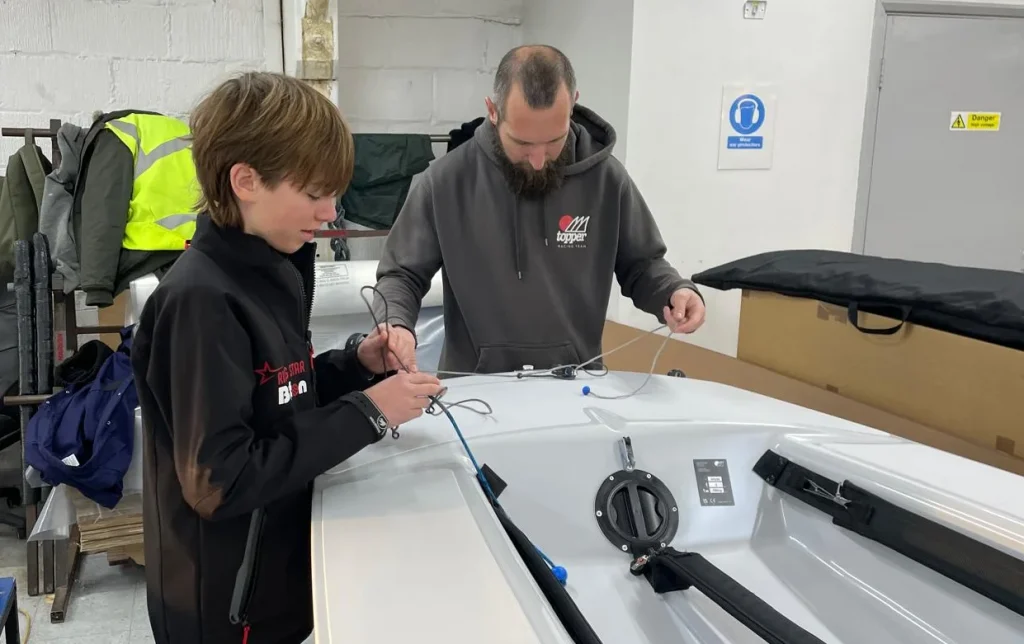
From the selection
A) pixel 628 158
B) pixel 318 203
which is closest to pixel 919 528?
pixel 318 203

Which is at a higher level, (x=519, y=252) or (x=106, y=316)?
(x=519, y=252)

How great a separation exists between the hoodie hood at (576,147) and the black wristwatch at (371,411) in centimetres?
67

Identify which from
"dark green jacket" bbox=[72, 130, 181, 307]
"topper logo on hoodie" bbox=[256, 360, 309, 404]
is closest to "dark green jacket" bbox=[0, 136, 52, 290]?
"dark green jacket" bbox=[72, 130, 181, 307]

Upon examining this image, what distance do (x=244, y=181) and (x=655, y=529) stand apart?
66 centimetres

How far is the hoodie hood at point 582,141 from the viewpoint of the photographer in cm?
150

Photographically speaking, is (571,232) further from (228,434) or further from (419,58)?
(419,58)

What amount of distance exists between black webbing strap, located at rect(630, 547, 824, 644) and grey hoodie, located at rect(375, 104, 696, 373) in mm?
566

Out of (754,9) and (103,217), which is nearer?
(103,217)

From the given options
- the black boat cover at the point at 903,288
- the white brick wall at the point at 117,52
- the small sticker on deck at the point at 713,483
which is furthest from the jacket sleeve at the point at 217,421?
the white brick wall at the point at 117,52

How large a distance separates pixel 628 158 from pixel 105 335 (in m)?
1.83

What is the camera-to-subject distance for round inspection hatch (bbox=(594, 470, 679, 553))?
3.37 ft

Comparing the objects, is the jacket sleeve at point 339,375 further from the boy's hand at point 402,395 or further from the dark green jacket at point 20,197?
the dark green jacket at point 20,197

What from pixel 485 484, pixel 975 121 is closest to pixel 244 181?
pixel 485 484

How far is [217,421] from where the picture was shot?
0.75 m
